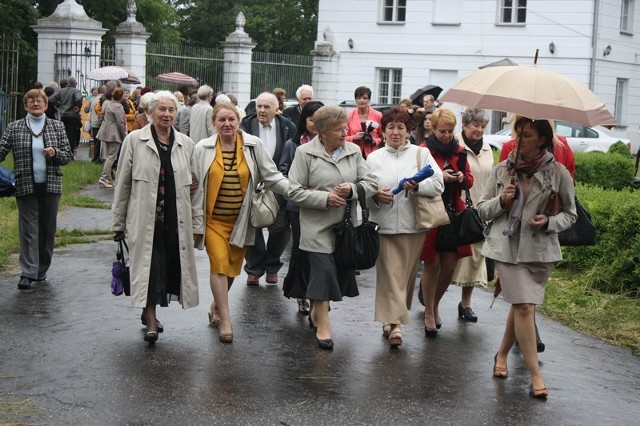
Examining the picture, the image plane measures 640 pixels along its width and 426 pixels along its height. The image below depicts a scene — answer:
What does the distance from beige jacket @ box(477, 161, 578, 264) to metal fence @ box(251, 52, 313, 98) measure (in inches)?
1127

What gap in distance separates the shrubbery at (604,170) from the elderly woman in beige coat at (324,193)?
1340 cm

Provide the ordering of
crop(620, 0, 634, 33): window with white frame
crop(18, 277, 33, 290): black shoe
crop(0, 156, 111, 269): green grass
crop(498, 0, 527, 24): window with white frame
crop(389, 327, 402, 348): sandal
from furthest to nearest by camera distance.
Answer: crop(620, 0, 634, 33): window with white frame → crop(498, 0, 527, 24): window with white frame → crop(0, 156, 111, 269): green grass → crop(18, 277, 33, 290): black shoe → crop(389, 327, 402, 348): sandal

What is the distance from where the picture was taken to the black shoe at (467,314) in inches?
384

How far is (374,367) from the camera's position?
7.87m

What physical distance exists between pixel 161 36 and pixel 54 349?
37741 millimetres

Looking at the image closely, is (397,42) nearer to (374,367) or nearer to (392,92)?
(392,92)

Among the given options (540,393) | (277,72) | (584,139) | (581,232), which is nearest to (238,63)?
(277,72)

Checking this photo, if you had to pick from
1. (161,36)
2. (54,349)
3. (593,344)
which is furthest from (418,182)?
(161,36)

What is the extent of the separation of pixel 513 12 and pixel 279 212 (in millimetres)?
29659

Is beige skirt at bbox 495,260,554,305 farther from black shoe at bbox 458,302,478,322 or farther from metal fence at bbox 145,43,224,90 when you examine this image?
metal fence at bbox 145,43,224,90

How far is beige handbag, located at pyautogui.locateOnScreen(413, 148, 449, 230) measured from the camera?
28.0 feet

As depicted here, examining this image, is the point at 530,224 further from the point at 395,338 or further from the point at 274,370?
the point at 274,370

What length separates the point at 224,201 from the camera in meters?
8.61

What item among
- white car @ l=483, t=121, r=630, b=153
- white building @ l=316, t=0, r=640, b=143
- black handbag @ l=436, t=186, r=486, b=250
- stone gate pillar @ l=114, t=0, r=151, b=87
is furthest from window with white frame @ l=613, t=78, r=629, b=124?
black handbag @ l=436, t=186, r=486, b=250
